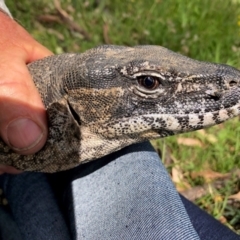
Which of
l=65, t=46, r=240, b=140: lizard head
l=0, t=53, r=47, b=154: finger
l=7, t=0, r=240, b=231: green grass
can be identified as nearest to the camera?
l=65, t=46, r=240, b=140: lizard head

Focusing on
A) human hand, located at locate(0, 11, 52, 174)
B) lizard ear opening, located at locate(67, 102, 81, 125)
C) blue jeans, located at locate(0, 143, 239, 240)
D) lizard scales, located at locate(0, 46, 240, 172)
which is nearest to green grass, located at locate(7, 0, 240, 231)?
blue jeans, located at locate(0, 143, 239, 240)

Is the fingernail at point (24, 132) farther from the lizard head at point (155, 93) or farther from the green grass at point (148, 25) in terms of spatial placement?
the green grass at point (148, 25)

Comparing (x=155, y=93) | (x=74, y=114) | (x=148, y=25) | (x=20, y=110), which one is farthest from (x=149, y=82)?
(x=148, y=25)

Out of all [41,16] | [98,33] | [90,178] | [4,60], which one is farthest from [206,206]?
[41,16]

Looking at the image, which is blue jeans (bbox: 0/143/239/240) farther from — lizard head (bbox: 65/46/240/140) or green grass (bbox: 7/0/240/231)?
green grass (bbox: 7/0/240/231)

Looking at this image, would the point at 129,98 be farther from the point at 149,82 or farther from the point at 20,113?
the point at 20,113

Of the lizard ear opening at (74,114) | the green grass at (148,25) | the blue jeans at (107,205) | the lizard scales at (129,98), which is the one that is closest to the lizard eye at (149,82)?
the lizard scales at (129,98)
